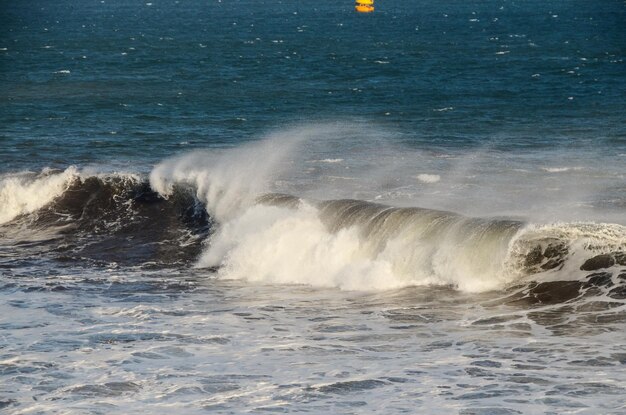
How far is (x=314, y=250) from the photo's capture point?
2539 cm

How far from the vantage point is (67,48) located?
95875mm

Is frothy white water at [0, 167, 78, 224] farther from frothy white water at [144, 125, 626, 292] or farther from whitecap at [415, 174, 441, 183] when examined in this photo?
whitecap at [415, 174, 441, 183]

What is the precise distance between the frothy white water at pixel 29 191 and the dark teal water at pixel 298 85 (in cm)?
477

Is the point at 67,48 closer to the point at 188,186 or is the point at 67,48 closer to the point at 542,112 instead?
the point at 542,112

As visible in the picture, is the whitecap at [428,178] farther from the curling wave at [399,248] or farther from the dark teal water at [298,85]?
the dark teal water at [298,85]

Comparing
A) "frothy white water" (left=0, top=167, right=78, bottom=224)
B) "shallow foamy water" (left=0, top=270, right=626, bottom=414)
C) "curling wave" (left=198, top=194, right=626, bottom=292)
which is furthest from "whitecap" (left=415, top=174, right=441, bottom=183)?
"shallow foamy water" (left=0, top=270, right=626, bottom=414)

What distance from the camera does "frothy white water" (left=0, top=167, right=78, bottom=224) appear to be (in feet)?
105

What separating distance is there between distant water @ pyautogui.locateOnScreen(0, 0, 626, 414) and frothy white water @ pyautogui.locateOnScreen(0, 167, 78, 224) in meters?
0.08

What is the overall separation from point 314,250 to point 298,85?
43.1m

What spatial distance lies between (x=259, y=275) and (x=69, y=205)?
9.25 m

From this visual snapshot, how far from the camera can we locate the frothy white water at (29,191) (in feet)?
105

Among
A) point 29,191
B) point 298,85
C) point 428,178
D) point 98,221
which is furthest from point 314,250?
point 298,85

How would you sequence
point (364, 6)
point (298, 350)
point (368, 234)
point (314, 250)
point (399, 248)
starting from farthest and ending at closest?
1. point (364, 6)
2. point (368, 234)
3. point (314, 250)
4. point (399, 248)
5. point (298, 350)

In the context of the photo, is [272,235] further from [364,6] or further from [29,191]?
[364,6]
